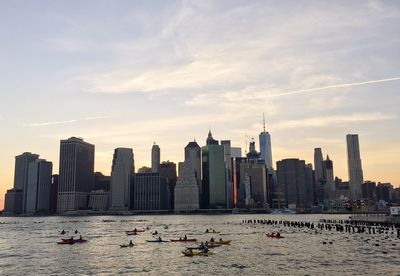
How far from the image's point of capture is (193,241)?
375ft

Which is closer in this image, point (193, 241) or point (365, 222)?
point (193, 241)

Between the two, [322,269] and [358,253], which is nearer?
[322,269]

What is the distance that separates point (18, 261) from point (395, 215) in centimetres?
13355

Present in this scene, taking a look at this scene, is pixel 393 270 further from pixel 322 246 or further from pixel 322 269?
pixel 322 246

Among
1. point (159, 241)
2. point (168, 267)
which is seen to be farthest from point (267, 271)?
point (159, 241)

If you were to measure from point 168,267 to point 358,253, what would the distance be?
37753 millimetres

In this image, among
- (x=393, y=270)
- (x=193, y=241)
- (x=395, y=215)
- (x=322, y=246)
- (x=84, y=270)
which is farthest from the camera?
(x=395, y=215)

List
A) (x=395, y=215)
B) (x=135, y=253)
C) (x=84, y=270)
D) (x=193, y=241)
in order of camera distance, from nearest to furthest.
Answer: (x=84, y=270) → (x=135, y=253) → (x=193, y=241) → (x=395, y=215)

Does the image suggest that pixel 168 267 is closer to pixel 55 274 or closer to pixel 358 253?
pixel 55 274

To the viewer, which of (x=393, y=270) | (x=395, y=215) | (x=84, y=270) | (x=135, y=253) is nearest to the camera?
(x=393, y=270)

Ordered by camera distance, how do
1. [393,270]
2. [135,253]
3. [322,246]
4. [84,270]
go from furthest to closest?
[322,246]
[135,253]
[84,270]
[393,270]

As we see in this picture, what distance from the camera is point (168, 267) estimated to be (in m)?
71.9

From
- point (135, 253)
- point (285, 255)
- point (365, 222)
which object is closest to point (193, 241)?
point (135, 253)

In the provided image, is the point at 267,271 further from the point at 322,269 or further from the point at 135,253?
the point at 135,253
